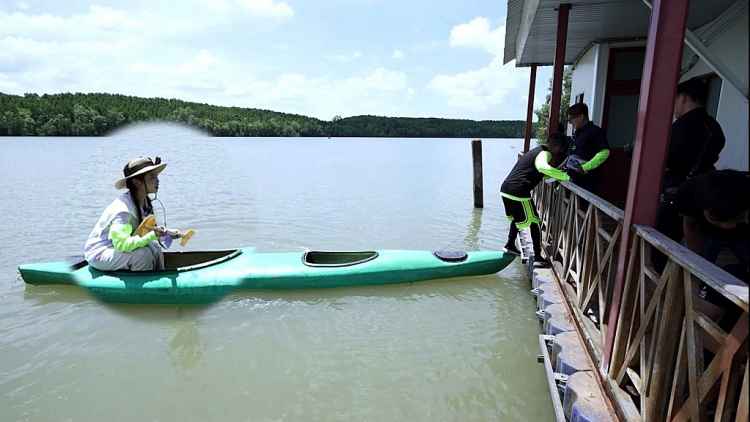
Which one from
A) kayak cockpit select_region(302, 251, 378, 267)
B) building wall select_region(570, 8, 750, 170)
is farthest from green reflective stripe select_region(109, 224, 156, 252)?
building wall select_region(570, 8, 750, 170)

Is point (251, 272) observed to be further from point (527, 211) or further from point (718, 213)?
point (718, 213)

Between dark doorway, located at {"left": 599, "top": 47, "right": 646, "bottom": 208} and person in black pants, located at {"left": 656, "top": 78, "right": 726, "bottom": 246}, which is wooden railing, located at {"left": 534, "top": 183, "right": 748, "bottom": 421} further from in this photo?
dark doorway, located at {"left": 599, "top": 47, "right": 646, "bottom": 208}

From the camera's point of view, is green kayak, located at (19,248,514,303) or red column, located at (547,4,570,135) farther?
red column, located at (547,4,570,135)

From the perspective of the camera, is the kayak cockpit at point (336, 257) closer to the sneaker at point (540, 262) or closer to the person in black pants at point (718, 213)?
the sneaker at point (540, 262)

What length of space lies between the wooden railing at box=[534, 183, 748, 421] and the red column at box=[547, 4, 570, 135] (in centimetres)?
343

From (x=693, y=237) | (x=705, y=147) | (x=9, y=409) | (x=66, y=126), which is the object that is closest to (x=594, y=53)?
(x=705, y=147)

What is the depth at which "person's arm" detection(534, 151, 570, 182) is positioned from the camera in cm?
479

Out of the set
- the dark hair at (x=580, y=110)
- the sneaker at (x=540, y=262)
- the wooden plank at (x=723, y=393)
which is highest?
the dark hair at (x=580, y=110)

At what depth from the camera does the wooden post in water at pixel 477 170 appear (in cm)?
1197

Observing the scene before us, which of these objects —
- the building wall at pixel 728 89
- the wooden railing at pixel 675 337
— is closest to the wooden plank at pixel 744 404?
the wooden railing at pixel 675 337

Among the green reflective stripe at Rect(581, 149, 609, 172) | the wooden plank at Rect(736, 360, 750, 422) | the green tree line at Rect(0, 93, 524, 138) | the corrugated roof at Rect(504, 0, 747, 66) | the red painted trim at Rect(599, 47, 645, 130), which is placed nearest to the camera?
the wooden plank at Rect(736, 360, 750, 422)

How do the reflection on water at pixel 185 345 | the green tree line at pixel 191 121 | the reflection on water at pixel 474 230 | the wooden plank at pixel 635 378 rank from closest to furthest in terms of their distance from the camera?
the wooden plank at pixel 635 378 < the reflection on water at pixel 185 345 < the reflection on water at pixel 474 230 < the green tree line at pixel 191 121

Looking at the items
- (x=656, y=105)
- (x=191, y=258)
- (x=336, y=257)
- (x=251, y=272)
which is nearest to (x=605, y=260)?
(x=656, y=105)

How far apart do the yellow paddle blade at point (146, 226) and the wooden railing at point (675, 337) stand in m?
4.48
